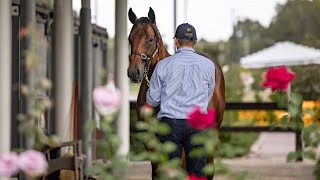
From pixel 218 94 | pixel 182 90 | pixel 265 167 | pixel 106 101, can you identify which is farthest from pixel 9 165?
pixel 265 167

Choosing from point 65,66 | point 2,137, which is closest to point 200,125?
point 2,137

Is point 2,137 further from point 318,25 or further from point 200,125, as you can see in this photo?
point 318,25

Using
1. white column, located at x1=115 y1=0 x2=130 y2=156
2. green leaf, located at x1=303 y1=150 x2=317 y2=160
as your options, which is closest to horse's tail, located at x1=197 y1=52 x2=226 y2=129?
green leaf, located at x1=303 y1=150 x2=317 y2=160

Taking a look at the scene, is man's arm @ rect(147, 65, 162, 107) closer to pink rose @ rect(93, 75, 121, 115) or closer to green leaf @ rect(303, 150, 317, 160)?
green leaf @ rect(303, 150, 317, 160)

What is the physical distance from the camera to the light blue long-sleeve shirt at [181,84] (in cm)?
678

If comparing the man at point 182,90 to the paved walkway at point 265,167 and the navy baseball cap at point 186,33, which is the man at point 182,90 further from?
the paved walkway at point 265,167

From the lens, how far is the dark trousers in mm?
6801

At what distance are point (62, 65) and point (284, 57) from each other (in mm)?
20813

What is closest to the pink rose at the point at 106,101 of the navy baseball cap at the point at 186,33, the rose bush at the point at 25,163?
the rose bush at the point at 25,163

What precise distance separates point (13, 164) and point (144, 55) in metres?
4.03

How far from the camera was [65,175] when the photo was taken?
9.85 meters

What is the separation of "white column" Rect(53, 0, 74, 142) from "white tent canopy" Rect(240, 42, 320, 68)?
65.2 ft

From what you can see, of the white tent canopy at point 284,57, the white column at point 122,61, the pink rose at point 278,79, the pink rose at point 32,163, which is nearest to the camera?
the pink rose at point 32,163

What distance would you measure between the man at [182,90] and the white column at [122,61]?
6.79m
